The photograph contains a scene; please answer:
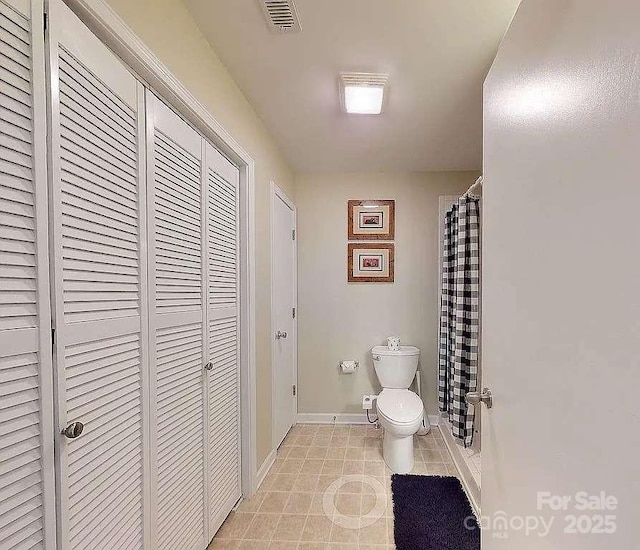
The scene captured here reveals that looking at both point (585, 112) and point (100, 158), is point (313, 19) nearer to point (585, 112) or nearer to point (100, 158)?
point (100, 158)

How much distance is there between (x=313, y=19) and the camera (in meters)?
1.74

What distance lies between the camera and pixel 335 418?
400 centimetres

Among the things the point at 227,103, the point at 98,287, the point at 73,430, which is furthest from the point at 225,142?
the point at 73,430

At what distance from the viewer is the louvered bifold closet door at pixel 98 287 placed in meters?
1.06

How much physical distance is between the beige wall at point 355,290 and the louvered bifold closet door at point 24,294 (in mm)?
3074

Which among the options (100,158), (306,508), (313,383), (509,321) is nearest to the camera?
(509,321)

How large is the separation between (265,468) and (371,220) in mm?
2227

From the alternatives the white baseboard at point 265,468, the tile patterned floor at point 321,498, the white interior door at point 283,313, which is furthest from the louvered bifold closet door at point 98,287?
the white interior door at point 283,313

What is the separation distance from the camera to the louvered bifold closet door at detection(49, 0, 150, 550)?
1.06 meters

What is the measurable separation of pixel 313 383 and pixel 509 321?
3.13 meters

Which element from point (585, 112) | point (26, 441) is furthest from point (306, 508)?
point (585, 112)

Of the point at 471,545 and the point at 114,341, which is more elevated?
the point at 114,341

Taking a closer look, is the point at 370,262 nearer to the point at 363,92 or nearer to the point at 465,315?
the point at 465,315

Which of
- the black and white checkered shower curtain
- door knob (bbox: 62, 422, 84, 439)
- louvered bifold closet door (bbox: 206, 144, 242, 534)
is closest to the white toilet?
the black and white checkered shower curtain
